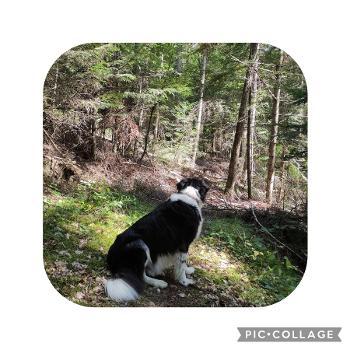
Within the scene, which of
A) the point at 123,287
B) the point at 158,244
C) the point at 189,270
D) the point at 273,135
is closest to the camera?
the point at 123,287

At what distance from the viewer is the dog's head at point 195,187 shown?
475 cm

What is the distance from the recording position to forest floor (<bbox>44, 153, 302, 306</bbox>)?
177 inches

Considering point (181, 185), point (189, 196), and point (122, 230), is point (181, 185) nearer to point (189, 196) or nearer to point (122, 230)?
point (189, 196)

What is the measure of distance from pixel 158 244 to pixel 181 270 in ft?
1.20

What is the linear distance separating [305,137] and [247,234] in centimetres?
114

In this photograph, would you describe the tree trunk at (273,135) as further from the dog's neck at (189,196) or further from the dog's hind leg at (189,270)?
the dog's hind leg at (189,270)

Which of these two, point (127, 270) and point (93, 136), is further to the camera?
point (93, 136)

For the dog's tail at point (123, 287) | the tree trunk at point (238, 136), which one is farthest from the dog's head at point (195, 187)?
the dog's tail at point (123, 287)

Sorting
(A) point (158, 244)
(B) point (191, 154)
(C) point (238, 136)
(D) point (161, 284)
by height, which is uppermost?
(C) point (238, 136)

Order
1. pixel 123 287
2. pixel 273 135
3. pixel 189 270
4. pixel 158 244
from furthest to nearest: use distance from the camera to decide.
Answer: pixel 273 135
pixel 189 270
pixel 158 244
pixel 123 287

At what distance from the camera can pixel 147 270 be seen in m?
4.57

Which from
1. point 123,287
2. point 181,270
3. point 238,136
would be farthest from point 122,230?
point 238,136

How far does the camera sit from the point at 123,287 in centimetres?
436

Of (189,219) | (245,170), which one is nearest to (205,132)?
(245,170)
